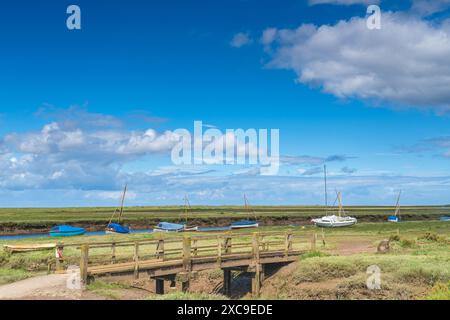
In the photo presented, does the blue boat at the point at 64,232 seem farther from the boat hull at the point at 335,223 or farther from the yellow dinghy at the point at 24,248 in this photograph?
the boat hull at the point at 335,223

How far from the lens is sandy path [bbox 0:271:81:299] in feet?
65.3

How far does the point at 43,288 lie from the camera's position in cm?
2109

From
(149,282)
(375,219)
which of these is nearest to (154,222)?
(375,219)

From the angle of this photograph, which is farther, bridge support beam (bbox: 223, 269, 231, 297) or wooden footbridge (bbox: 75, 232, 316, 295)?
bridge support beam (bbox: 223, 269, 231, 297)

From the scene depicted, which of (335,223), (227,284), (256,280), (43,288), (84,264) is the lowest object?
(335,223)

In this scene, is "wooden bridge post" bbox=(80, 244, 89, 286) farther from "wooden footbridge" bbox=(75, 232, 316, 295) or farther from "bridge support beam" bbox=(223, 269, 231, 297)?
"bridge support beam" bbox=(223, 269, 231, 297)

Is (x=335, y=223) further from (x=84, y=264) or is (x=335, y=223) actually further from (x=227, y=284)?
(x=84, y=264)

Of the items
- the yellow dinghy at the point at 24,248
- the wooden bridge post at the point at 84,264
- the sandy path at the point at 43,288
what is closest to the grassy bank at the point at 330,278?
the wooden bridge post at the point at 84,264

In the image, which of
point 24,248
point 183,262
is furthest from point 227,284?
point 24,248

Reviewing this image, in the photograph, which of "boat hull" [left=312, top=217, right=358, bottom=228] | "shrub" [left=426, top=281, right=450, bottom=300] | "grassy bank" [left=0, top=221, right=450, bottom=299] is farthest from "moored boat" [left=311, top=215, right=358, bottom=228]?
"shrub" [left=426, top=281, right=450, bottom=300]
